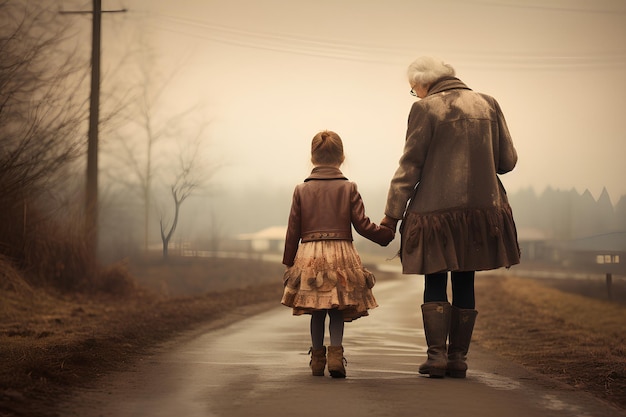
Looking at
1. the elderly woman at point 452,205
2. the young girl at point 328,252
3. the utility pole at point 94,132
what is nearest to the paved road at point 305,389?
the young girl at point 328,252

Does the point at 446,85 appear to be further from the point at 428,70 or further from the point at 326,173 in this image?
the point at 326,173

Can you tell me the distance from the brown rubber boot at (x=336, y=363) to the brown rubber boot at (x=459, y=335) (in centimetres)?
75

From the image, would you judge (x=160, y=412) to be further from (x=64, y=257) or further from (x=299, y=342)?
(x=64, y=257)

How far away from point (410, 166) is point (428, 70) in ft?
2.45

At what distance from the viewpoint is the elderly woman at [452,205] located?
6.42 meters

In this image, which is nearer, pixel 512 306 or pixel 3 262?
pixel 3 262

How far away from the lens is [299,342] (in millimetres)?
8695

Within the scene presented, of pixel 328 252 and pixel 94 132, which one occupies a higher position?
pixel 94 132

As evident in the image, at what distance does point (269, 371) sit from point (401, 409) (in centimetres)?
168

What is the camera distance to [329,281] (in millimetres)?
6332

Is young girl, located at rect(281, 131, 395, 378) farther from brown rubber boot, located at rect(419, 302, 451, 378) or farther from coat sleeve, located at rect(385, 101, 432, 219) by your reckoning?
brown rubber boot, located at rect(419, 302, 451, 378)

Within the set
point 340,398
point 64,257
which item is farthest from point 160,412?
point 64,257

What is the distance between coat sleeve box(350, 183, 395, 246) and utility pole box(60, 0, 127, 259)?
8965mm

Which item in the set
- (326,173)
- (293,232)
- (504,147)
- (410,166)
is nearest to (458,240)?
(410,166)
